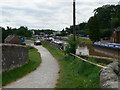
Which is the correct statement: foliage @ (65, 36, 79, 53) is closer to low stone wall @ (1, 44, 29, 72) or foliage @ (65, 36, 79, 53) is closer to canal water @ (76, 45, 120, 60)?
canal water @ (76, 45, 120, 60)

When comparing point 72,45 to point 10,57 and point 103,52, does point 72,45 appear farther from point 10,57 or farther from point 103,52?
point 103,52

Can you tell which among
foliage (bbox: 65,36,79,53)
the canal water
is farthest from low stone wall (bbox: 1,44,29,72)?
the canal water

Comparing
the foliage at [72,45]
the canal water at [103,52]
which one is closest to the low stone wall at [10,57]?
the foliage at [72,45]

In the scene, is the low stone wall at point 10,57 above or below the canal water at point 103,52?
above

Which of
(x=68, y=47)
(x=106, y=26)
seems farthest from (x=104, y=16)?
(x=68, y=47)

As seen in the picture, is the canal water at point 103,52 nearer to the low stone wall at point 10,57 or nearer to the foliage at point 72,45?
the foliage at point 72,45

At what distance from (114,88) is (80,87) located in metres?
3.00

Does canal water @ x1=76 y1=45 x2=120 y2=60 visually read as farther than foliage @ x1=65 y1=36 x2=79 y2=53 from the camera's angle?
Yes

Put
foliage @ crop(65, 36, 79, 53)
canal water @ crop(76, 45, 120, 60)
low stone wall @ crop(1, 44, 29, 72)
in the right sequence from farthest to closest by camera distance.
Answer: canal water @ crop(76, 45, 120, 60)
foliage @ crop(65, 36, 79, 53)
low stone wall @ crop(1, 44, 29, 72)

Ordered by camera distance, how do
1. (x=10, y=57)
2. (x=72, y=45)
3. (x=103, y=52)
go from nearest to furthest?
(x=10, y=57)
(x=72, y=45)
(x=103, y=52)

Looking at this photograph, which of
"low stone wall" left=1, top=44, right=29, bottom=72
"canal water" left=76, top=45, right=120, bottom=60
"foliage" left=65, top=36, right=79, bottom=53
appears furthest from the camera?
"canal water" left=76, top=45, right=120, bottom=60

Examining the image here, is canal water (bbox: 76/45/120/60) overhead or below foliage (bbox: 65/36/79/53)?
below

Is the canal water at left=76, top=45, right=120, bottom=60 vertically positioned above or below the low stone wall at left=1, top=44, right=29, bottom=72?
below

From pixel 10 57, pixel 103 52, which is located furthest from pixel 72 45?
pixel 103 52
